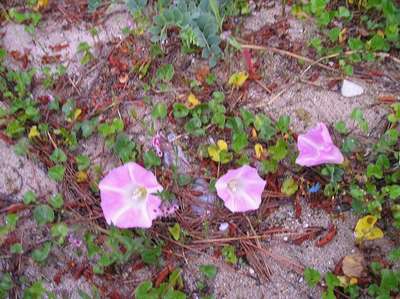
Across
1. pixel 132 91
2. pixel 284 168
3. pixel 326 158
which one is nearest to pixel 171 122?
pixel 132 91

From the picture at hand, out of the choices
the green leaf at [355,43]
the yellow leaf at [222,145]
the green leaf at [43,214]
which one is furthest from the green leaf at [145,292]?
the green leaf at [355,43]

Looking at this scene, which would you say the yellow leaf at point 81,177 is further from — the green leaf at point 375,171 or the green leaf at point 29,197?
the green leaf at point 375,171

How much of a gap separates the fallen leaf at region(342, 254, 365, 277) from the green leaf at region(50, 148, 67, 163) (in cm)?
100

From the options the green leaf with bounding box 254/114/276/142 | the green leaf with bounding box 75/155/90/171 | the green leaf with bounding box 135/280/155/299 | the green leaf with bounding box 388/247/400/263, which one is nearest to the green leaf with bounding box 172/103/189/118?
the green leaf with bounding box 254/114/276/142

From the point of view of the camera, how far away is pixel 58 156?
80.7 inches

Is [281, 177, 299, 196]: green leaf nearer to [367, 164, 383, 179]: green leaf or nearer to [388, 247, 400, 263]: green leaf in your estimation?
[367, 164, 383, 179]: green leaf

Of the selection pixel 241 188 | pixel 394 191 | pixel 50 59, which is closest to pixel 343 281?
pixel 394 191

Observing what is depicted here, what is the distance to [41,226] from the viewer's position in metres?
1.99

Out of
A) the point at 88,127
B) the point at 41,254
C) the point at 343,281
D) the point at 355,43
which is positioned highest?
the point at 355,43

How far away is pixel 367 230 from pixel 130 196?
0.77m

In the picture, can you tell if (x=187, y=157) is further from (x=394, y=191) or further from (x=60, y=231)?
(x=394, y=191)

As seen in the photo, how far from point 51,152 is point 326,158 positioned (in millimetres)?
956

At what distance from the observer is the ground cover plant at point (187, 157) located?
6.19ft

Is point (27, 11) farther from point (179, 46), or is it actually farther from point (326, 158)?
point (326, 158)
